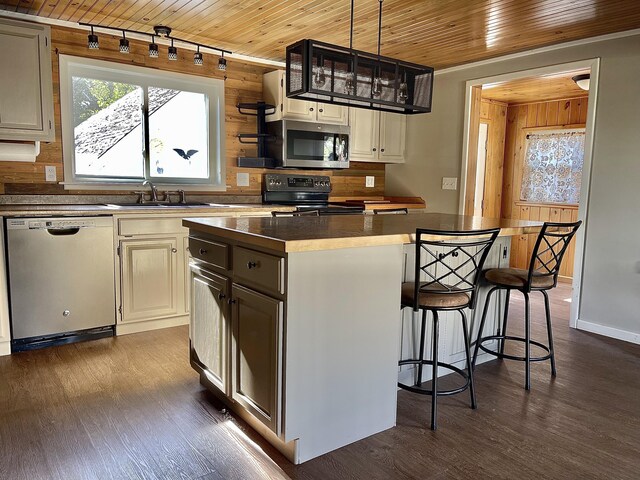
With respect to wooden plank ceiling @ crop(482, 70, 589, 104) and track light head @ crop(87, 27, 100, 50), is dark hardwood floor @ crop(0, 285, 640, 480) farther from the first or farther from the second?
wooden plank ceiling @ crop(482, 70, 589, 104)

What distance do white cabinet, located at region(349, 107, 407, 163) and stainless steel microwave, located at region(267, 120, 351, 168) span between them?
0.22 m

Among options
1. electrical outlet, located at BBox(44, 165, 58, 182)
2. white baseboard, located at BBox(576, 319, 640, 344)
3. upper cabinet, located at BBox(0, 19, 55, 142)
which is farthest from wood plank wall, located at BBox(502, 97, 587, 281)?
upper cabinet, located at BBox(0, 19, 55, 142)

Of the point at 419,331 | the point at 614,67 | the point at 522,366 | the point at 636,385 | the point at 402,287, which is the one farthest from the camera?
the point at 614,67

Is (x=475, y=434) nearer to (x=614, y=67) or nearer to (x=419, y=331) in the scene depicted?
(x=419, y=331)

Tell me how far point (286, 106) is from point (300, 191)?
Answer: 892 mm

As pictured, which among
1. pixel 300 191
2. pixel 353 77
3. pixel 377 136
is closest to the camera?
pixel 353 77

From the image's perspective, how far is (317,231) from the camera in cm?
217

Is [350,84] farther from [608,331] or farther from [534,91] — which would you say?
[534,91]

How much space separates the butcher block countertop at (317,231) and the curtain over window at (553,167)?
356 cm

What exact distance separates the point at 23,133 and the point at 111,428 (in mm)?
2168

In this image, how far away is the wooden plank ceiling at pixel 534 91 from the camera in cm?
513

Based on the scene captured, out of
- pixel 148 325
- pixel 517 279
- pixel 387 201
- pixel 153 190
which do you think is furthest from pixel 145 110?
pixel 517 279

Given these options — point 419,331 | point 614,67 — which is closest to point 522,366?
point 419,331

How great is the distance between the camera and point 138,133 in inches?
165
